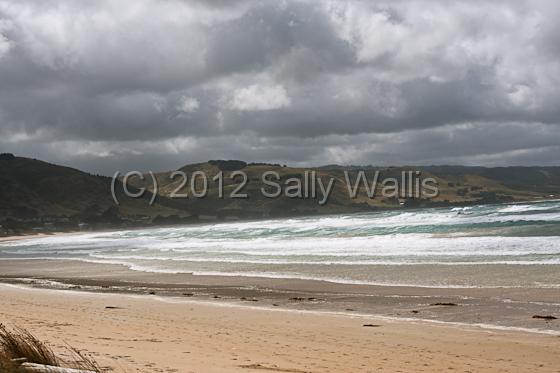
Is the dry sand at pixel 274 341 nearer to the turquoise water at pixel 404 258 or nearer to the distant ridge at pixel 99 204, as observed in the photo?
the turquoise water at pixel 404 258

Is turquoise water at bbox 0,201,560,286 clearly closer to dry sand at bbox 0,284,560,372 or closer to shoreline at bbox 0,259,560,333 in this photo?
shoreline at bbox 0,259,560,333

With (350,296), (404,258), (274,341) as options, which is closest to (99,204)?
(404,258)

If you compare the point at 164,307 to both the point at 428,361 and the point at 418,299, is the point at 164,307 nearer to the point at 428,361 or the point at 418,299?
the point at 418,299

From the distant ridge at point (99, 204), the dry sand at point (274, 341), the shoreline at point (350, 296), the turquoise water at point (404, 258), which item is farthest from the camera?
the distant ridge at point (99, 204)

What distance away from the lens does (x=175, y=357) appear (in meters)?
8.91

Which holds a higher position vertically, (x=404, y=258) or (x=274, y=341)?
(x=274, y=341)

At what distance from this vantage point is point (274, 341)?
10.9 meters

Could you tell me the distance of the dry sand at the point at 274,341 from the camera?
8.69 metres

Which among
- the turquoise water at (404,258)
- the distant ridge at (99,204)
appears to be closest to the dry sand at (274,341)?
the turquoise water at (404,258)

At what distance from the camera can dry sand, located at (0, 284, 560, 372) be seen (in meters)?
8.69

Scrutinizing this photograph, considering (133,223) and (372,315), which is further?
(133,223)

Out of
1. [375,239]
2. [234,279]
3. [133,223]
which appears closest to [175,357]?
[234,279]

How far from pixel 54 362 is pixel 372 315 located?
8.64 metres

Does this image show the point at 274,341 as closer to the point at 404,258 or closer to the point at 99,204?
the point at 404,258
